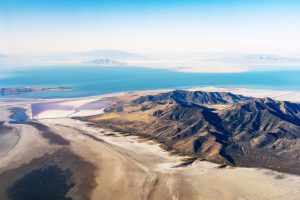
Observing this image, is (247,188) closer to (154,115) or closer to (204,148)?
(204,148)

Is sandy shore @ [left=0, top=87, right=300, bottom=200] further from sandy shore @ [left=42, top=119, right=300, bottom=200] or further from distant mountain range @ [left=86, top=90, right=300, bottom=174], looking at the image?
distant mountain range @ [left=86, top=90, right=300, bottom=174]

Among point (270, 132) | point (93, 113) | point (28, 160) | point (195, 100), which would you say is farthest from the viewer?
point (195, 100)

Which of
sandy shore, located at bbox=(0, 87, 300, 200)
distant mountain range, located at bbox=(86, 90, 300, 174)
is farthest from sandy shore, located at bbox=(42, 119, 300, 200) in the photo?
distant mountain range, located at bbox=(86, 90, 300, 174)

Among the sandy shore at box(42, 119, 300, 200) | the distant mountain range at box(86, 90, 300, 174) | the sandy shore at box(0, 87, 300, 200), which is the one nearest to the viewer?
the sandy shore at box(42, 119, 300, 200)

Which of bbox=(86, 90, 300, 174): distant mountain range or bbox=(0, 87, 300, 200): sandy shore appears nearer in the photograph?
bbox=(0, 87, 300, 200): sandy shore

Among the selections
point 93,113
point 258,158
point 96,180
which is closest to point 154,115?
point 93,113

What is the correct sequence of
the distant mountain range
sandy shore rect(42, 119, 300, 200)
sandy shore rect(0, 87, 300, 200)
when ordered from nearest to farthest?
sandy shore rect(42, 119, 300, 200) → sandy shore rect(0, 87, 300, 200) → the distant mountain range

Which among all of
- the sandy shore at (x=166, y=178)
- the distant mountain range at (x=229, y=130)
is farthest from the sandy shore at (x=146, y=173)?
the distant mountain range at (x=229, y=130)

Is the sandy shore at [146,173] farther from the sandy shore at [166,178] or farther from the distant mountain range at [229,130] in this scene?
the distant mountain range at [229,130]
